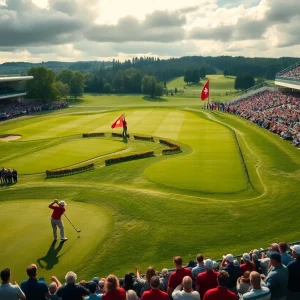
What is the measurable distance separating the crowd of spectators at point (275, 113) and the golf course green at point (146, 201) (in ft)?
7.90

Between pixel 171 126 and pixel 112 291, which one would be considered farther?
pixel 171 126

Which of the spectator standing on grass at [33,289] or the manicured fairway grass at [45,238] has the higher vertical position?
the spectator standing on grass at [33,289]

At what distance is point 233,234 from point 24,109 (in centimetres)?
8095

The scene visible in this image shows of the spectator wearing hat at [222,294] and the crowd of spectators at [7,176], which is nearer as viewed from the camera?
the spectator wearing hat at [222,294]

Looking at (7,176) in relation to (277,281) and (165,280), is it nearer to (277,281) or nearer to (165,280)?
(165,280)

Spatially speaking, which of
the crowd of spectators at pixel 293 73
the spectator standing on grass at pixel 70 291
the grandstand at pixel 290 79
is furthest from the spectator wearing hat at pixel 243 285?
the crowd of spectators at pixel 293 73

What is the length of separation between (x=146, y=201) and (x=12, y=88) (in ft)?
287

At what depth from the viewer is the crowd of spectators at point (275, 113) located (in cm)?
5121

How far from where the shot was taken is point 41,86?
108875mm

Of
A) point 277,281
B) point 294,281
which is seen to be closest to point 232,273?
point 294,281

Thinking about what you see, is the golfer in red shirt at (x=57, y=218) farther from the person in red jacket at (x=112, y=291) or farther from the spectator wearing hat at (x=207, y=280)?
the person in red jacket at (x=112, y=291)

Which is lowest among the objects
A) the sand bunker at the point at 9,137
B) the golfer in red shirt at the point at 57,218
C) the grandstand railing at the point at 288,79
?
the sand bunker at the point at 9,137

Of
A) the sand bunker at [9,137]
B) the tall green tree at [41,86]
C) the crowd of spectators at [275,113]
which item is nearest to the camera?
the crowd of spectators at [275,113]

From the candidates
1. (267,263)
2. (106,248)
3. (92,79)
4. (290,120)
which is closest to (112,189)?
(106,248)
